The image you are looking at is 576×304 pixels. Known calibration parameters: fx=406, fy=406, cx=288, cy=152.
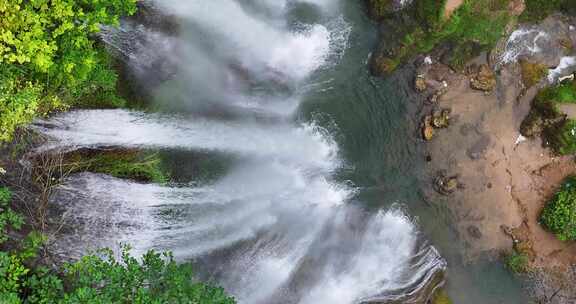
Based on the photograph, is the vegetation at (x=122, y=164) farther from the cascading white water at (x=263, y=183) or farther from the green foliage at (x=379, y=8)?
the green foliage at (x=379, y=8)

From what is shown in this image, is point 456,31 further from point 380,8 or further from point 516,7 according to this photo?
point 380,8

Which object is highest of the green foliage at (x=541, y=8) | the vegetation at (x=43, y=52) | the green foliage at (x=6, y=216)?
the vegetation at (x=43, y=52)

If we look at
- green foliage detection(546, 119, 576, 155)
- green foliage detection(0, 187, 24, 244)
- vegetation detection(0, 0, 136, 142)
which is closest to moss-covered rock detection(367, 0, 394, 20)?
green foliage detection(546, 119, 576, 155)

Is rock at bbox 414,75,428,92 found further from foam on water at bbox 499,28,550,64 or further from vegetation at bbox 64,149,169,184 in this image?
vegetation at bbox 64,149,169,184

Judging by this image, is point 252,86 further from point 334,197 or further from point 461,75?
point 461,75

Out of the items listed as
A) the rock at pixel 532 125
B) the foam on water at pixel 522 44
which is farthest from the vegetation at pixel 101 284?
the foam on water at pixel 522 44

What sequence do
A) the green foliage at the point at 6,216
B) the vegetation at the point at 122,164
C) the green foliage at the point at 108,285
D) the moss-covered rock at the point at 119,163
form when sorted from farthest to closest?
1. the vegetation at the point at 122,164
2. the moss-covered rock at the point at 119,163
3. the green foliage at the point at 6,216
4. the green foliage at the point at 108,285
